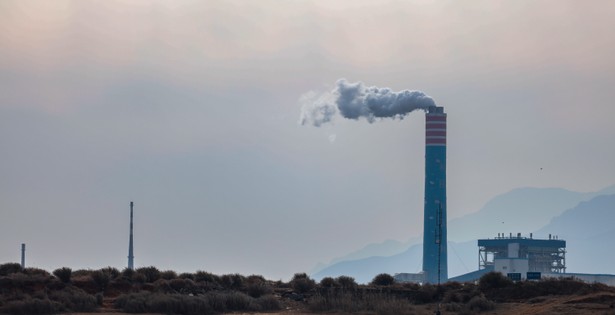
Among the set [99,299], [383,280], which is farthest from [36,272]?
[383,280]

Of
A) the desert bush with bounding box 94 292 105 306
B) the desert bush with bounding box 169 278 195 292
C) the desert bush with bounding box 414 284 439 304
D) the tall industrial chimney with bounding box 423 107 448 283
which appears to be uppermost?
the tall industrial chimney with bounding box 423 107 448 283

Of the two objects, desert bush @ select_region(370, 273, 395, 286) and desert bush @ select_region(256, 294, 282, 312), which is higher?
desert bush @ select_region(370, 273, 395, 286)

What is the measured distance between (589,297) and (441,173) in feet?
293

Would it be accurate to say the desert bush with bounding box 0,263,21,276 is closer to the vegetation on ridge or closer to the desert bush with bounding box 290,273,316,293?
the vegetation on ridge

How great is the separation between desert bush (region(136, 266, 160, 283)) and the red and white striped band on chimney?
267ft

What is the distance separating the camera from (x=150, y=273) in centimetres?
5747

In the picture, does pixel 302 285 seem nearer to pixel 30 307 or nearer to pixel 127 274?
pixel 127 274

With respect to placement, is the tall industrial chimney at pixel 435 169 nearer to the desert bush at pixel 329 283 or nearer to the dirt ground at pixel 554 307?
the desert bush at pixel 329 283

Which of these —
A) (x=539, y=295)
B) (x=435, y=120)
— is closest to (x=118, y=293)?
(x=539, y=295)

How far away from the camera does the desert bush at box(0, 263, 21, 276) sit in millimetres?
55875

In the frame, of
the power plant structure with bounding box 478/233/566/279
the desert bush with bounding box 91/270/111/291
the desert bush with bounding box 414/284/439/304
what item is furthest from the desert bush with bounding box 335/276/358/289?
the power plant structure with bounding box 478/233/566/279

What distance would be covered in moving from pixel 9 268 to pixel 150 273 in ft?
22.7

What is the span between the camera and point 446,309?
50781mm

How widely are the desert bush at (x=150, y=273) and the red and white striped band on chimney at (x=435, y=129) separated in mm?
81472
